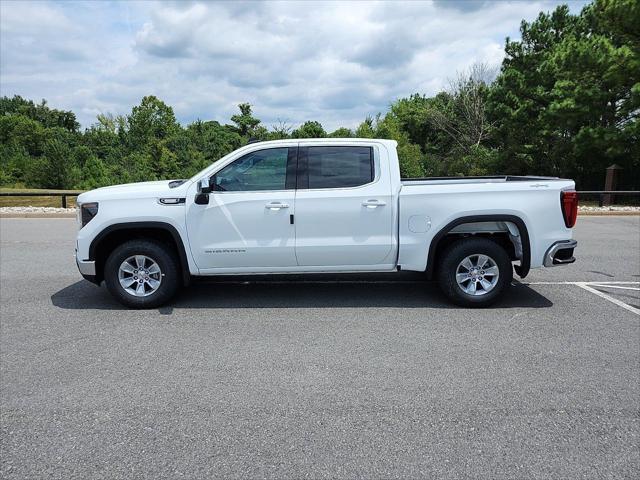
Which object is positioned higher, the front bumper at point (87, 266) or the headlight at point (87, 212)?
the headlight at point (87, 212)

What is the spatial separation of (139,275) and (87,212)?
93cm

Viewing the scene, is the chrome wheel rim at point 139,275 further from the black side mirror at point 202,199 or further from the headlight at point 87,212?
the black side mirror at point 202,199

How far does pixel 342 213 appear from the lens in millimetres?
5770

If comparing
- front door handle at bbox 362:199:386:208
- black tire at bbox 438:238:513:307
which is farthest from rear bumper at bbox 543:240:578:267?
front door handle at bbox 362:199:386:208

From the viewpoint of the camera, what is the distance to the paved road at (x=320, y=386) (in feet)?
9.72

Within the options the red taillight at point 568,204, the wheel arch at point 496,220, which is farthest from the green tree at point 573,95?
the wheel arch at point 496,220

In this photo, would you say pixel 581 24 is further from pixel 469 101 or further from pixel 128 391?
pixel 128 391

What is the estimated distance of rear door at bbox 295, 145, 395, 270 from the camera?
5770 mm

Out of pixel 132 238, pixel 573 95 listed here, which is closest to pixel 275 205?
pixel 132 238

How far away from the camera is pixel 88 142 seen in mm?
64062

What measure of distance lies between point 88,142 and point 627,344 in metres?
68.8

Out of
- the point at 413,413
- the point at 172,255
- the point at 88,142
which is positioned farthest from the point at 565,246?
the point at 88,142

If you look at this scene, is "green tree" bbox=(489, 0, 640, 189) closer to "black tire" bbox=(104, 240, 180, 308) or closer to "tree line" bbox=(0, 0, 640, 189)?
"tree line" bbox=(0, 0, 640, 189)

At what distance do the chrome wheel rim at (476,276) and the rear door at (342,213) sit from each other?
2.79 ft
